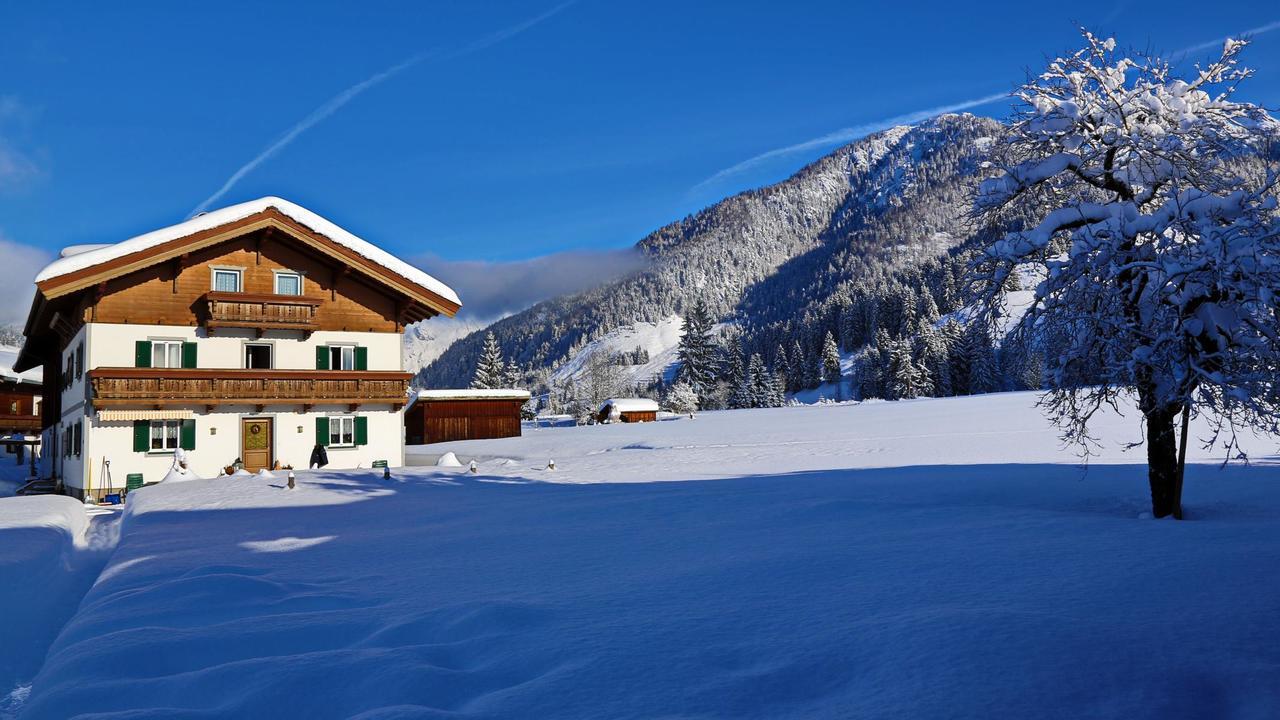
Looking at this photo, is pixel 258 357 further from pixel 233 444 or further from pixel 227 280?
pixel 233 444

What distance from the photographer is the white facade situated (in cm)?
2592

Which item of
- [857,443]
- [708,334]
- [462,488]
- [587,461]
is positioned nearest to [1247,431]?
[857,443]

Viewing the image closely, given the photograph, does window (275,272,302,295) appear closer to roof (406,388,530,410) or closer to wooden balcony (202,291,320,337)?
wooden balcony (202,291,320,337)

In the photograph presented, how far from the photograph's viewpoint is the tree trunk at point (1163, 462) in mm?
10617

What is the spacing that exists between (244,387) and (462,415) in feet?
81.6

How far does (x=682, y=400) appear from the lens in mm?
85562

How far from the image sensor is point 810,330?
147m

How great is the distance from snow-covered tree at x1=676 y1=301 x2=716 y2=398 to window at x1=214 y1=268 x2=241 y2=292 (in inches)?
2565

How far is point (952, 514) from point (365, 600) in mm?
8169

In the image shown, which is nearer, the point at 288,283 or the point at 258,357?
the point at 258,357

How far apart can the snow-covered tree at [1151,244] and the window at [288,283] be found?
84.7 ft

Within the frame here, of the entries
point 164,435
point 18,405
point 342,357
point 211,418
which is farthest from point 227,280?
point 18,405

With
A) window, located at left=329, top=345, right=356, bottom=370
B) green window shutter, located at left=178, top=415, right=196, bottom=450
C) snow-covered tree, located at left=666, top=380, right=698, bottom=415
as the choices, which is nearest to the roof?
window, located at left=329, top=345, right=356, bottom=370

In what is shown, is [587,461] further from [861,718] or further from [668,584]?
[861,718]
